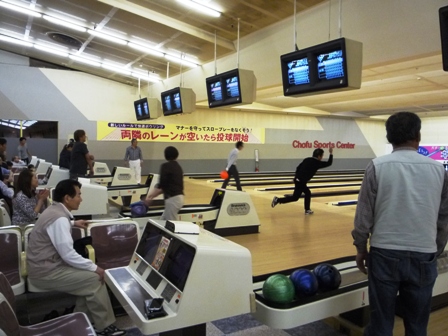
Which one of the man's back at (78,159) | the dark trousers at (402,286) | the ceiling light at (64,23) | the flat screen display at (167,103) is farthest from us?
the flat screen display at (167,103)

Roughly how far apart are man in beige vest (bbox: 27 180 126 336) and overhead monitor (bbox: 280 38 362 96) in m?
2.62

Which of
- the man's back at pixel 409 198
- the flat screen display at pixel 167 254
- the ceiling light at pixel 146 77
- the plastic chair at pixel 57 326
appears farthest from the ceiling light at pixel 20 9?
the man's back at pixel 409 198

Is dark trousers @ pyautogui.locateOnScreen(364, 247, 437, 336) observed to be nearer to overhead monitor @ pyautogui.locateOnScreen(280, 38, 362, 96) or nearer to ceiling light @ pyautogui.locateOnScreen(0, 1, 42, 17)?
overhead monitor @ pyautogui.locateOnScreen(280, 38, 362, 96)

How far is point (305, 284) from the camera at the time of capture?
196cm

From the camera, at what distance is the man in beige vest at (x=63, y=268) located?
7.36ft

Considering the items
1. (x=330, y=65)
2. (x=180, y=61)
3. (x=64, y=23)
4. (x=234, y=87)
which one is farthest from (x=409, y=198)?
(x=180, y=61)

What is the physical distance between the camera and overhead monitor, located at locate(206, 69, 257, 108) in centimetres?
519

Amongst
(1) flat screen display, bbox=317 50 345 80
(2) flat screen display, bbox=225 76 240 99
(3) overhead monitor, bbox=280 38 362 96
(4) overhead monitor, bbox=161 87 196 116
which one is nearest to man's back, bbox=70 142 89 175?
(2) flat screen display, bbox=225 76 240 99

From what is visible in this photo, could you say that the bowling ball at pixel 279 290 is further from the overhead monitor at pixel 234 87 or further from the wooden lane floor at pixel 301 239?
the overhead monitor at pixel 234 87

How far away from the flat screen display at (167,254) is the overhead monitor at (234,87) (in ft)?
11.4

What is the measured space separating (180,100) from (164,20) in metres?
1.91

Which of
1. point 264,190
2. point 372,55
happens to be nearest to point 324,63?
point 372,55

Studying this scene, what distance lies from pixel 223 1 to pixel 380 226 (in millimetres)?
3749

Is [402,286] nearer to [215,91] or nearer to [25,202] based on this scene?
[25,202]
